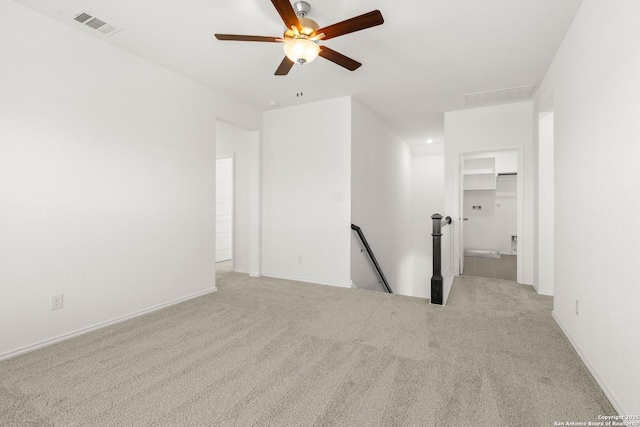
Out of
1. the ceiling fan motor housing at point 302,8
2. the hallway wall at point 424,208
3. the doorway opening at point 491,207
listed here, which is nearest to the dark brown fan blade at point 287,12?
the ceiling fan motor housing at point 302,8

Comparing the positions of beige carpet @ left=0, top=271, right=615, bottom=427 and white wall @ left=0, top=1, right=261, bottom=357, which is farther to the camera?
white wall @ left=0, top=1, right=261, bottom=357

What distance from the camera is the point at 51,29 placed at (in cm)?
237

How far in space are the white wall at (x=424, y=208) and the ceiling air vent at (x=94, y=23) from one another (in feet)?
22.8

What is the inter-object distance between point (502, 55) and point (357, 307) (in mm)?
2917

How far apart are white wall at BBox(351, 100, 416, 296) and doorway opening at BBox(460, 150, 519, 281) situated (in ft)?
4.45

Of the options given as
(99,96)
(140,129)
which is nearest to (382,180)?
(140,129)

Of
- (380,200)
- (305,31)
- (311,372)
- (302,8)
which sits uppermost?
(302,8)

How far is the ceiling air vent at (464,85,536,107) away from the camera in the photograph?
375 cm

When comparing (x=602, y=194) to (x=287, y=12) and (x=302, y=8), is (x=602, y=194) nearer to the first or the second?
(x=287, y=12)

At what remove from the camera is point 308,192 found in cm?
438

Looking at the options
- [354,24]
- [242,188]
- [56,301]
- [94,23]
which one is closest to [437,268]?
[354,24]

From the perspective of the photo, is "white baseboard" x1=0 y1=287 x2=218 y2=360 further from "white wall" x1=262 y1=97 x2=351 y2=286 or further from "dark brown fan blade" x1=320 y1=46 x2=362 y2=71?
"dark brown fan blade" x1=320 y1=46 x2=362 y2=71

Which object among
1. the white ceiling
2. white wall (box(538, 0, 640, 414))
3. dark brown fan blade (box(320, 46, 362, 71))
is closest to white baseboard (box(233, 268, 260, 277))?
the white ceiling

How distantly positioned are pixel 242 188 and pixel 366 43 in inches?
123
